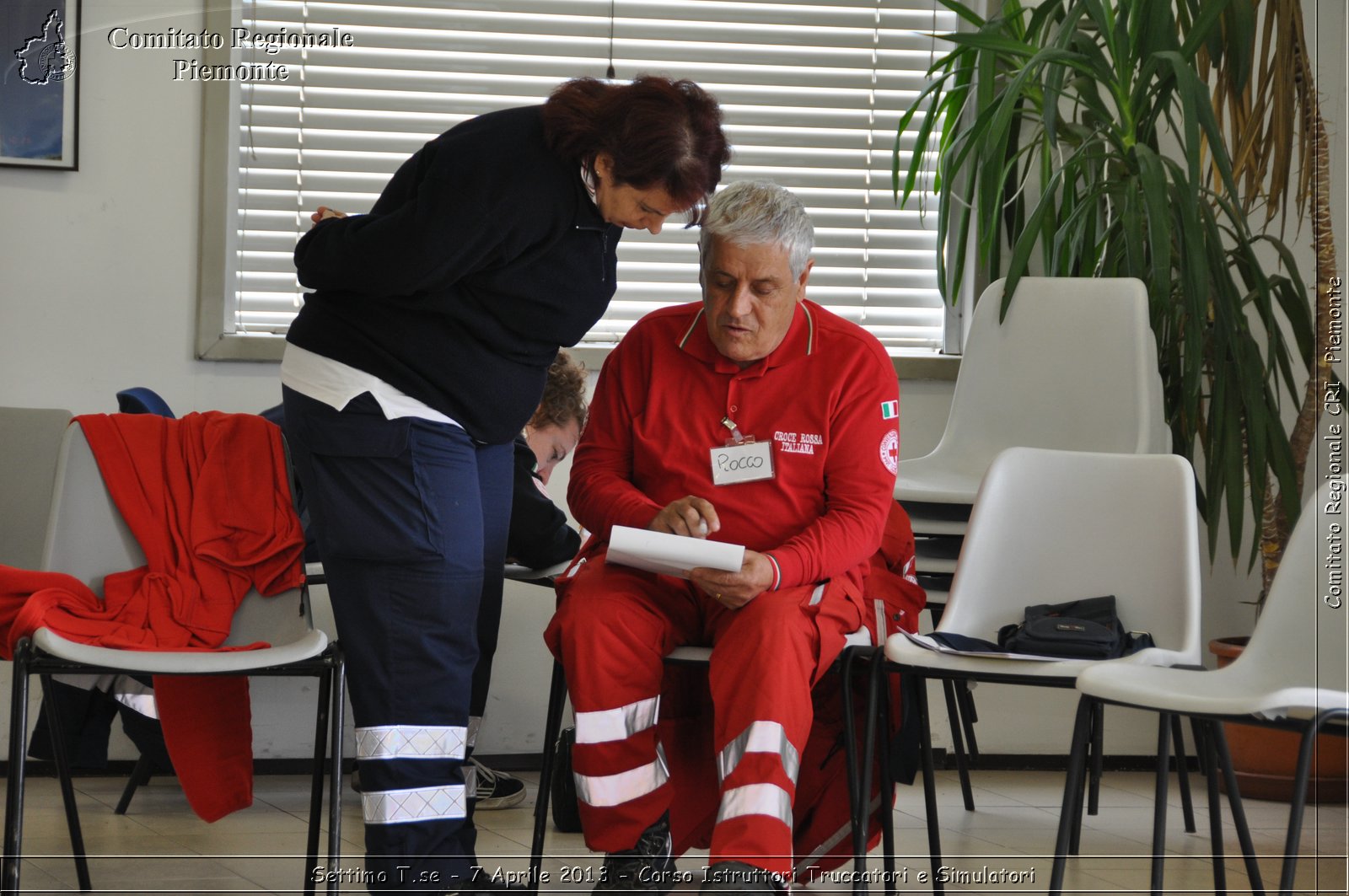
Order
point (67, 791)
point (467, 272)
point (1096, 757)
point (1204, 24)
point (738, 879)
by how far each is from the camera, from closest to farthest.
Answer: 1. point (738, 879)
2. point (467, 272)
3. point (67, 791)
4. point (1096, 757)
5. point (1204, 24)

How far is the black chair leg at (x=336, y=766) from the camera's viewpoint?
1.92 metres

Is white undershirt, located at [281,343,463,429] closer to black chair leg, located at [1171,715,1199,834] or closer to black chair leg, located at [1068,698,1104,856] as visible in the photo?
black chair leg, located at [1068,698,1104,856]

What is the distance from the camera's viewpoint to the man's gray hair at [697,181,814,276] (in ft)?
7.05

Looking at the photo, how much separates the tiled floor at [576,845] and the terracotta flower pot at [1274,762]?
6 centimetres

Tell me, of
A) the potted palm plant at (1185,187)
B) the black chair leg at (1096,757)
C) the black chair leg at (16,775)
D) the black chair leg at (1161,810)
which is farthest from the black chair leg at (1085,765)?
the black chair leg at (16,775)

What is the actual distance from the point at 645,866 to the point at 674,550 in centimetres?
52

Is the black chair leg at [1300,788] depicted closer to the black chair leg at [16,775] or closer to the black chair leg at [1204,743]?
the black chair leg at [1204,743]

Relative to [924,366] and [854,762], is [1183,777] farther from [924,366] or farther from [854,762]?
[924,366]

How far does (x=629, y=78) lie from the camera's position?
11.7 feet

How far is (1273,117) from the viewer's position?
3.10 m

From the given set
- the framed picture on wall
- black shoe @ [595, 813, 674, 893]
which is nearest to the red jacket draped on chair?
black shoe @ [595, 813, 674, 893]

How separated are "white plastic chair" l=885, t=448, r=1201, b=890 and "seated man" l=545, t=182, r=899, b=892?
0.23 meters

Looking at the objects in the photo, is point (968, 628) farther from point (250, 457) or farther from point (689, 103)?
point (250, 457)

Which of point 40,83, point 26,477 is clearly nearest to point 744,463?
point 26,477
